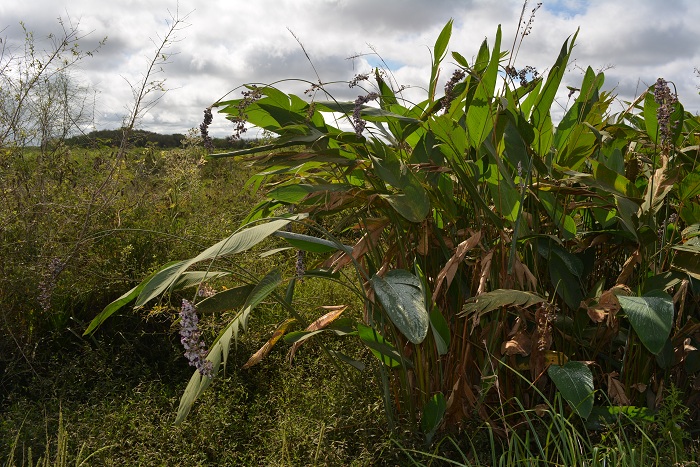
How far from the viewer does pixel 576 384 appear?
1904 millimetres

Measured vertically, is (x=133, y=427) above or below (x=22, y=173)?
below

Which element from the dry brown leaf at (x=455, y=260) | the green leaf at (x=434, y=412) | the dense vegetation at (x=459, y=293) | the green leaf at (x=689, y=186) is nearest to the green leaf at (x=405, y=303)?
the dense vegetation at (x=459, y=293)

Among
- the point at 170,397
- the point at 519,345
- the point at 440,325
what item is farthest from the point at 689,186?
the point at 170,397

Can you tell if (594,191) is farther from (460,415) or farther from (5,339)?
(5,339)

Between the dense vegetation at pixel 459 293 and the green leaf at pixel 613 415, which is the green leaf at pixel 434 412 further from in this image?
the green leaf at pixel 613 415

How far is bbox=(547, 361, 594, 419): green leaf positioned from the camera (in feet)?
6.11

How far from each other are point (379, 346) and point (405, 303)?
335 millimetres

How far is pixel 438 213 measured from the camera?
2.25 meters

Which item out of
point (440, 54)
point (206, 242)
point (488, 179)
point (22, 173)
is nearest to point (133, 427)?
point (206, 242)

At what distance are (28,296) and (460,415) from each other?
7.30 feet

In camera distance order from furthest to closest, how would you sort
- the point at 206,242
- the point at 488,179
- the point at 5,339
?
the point at 206,242 → the point at 5,339 → the point at 488,179

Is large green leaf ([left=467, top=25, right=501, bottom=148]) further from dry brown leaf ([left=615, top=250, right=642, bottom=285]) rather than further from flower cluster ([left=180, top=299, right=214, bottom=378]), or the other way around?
flower cluster ([left=180, top=299, right=214, bottom=378])

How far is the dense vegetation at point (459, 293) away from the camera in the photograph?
1.88m

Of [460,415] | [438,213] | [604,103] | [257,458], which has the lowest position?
[257,458]
